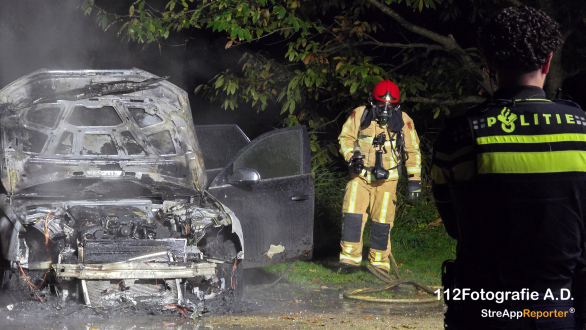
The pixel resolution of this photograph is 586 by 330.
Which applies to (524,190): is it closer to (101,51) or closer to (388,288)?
(388,288)

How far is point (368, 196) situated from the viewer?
265 inches

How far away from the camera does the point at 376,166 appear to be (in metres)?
6.58

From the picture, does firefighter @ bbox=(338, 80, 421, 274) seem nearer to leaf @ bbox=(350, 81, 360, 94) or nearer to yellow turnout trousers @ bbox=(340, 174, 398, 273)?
yellow turnout trousers @ bbox=(340, 174, 398, 273)

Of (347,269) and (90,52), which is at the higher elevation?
(90,52)

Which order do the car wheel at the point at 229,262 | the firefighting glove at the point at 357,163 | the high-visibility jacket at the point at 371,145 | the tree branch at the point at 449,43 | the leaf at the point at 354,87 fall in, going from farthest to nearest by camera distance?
the tree branch at the point at 449,43 → the leaf at the point at 354,87 → the high-visibility jacket at the point at 371,145 → the firefighting glove at the point at 357,163 → the car wheel at the point at 229,262

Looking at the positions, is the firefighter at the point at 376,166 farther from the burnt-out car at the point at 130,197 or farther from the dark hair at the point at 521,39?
the dark hair at the point at 521,39

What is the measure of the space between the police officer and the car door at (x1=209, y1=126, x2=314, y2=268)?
145 inches

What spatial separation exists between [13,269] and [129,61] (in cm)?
664

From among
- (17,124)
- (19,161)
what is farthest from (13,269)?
(17,124)

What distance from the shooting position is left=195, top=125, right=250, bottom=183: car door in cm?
733

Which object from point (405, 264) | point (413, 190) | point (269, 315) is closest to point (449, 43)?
point (413, 190)

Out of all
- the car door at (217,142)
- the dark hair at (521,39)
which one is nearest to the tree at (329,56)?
the car door at (217,142)

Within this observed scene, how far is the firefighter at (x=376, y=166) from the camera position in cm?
657

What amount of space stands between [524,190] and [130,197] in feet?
13.3
